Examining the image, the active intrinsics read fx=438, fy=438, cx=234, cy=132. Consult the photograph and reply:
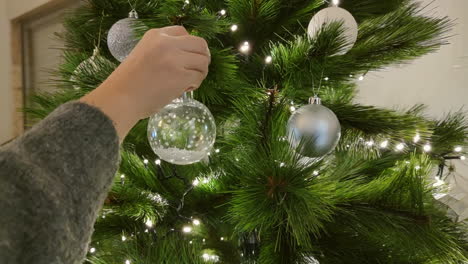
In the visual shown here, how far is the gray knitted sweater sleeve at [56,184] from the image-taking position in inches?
6.5

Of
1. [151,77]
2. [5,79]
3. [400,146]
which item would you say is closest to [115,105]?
[151,77]

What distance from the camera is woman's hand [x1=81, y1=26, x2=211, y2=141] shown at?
0.71ft

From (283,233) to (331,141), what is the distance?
0.37 ft

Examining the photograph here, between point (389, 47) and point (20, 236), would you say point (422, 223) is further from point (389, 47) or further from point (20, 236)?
point (20, 236)

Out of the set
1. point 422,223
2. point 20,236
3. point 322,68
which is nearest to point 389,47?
point 322,68

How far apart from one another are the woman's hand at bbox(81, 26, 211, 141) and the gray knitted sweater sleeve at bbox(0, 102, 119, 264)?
0.01m

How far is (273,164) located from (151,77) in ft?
0.45

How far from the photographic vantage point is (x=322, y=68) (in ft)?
1.43

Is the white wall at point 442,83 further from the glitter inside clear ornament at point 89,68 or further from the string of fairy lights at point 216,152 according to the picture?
the glitter inside clear ornament at point 89,68

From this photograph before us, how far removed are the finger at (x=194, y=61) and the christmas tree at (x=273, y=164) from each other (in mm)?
110

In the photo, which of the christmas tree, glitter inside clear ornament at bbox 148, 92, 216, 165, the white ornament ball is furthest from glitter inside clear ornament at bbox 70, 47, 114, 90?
the white ornament ball

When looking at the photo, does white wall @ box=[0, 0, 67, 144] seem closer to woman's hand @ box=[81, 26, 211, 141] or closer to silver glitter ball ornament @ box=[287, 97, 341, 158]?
silver glitter ball ornament @ box=[287, 97, 341, 158]

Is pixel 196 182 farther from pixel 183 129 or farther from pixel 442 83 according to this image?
pixel 442 83

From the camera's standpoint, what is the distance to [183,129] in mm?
386
